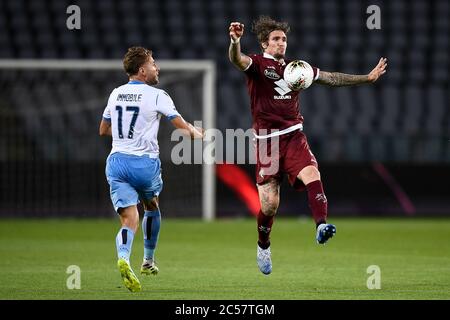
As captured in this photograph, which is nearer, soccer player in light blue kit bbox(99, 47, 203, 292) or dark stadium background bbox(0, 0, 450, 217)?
soccer player in light blue kit bbox(99, 47, 203, 292)

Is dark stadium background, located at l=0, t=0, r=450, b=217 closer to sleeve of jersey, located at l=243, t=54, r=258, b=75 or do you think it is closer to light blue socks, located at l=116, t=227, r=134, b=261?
sleeve of jersey, located at l=243, t=54, r=258, b=75

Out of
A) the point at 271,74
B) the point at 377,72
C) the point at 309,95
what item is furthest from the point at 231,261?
the point at 309,95

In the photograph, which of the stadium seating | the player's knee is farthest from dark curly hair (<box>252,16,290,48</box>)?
the stadium seating

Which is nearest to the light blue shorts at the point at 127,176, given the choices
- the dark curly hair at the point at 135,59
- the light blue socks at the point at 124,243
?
the light blue socks at the point at 124,243

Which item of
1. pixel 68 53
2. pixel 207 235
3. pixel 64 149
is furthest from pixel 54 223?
pixel 68 53

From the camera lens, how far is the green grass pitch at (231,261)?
23.7 ft

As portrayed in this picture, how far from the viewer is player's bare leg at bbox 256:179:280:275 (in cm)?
816

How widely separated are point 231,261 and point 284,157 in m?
2.14

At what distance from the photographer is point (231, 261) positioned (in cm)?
985

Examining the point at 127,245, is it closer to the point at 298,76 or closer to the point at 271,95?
the point at 271,95

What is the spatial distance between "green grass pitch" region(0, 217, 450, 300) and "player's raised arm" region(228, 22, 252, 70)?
1.71 metres

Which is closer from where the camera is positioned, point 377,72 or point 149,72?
point 149,72
